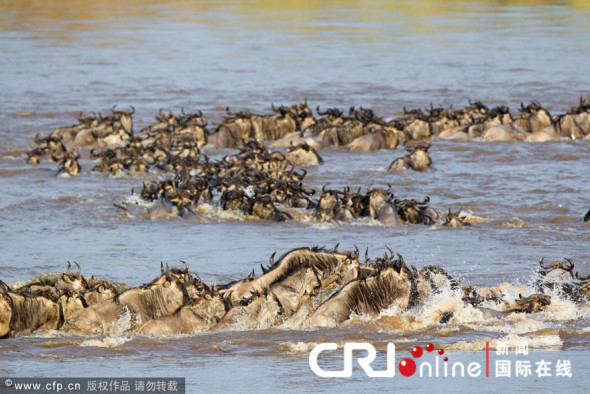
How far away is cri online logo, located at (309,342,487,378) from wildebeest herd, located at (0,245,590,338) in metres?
0.56

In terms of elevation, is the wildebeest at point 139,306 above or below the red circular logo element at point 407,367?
above

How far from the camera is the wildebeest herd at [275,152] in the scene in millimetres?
13312

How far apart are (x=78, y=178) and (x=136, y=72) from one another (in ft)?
41.3

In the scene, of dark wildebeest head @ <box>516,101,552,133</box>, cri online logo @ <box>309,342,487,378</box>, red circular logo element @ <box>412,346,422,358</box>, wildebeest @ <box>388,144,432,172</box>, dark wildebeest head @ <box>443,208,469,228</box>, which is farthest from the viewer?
dark wildebeest head @ <box>516,101,552,133</box>

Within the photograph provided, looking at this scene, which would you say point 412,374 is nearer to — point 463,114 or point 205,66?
point 463,114

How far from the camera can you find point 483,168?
1650cm

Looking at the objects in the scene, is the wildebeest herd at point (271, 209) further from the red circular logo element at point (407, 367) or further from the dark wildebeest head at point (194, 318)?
the red circular logo element at point (407, 367)

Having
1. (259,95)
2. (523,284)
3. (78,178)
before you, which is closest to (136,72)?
(259,95)

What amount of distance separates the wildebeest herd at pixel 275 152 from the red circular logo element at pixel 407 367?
518 cm

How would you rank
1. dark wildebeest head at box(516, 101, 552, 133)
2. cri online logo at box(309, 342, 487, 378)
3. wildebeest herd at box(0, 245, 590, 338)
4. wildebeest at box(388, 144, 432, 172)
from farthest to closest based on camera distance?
dark wildebeest head at box(516, 101, 552, 133) → wildebeest at box(388, 144, 432, 172) → wildebeest herd at box(0, 245, 590, 338) → cri online logo at box(309, 342, 487, 378)

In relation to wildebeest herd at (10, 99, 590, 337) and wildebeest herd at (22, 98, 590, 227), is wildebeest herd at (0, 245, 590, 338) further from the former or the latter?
wildebeest herd at (22, 98, 590, 227)

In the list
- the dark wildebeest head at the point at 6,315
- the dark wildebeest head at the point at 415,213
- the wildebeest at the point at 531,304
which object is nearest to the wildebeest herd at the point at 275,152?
the dark wildebeest head at the point at 415,213

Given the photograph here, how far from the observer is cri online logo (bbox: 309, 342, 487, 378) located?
743 centimetres

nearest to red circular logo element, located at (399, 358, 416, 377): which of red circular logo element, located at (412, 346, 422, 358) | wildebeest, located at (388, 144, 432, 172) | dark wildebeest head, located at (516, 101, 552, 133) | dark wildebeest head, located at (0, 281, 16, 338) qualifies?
red circular logo element, located at (412, 346, 422, 358)
